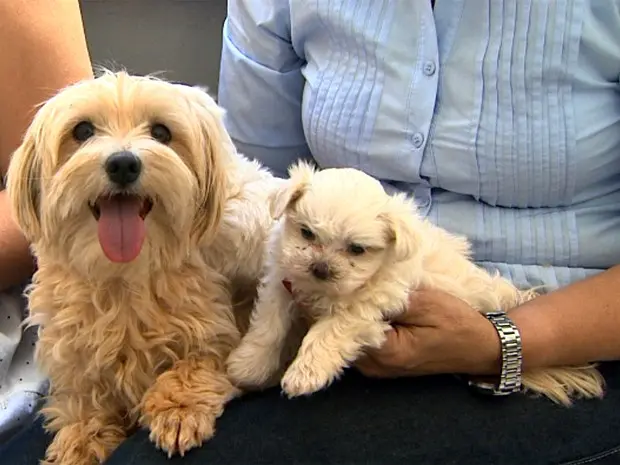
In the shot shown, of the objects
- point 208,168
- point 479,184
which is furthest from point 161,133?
point 479,184

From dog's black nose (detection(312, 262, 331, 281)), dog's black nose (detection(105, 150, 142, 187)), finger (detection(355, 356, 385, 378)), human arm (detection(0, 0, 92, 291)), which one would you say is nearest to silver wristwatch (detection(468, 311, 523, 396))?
finger (detection(355, 356, 385, 378))

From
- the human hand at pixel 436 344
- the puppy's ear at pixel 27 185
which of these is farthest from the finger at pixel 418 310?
the puppy's ear at pixel 27 185

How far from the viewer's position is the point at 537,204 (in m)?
1.14

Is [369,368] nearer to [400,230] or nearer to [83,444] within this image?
[400,230]

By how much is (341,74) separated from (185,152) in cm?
29

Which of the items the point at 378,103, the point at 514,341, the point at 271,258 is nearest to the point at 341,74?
the point at 378,103

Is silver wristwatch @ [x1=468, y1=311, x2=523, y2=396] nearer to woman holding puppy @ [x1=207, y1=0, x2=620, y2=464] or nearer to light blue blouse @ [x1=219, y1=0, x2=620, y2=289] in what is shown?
woman holding puppy @ [x1=207, y1=0, x2=620, y2=464]

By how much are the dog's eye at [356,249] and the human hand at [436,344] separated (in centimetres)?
11

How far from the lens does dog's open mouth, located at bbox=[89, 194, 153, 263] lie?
3.06 ft

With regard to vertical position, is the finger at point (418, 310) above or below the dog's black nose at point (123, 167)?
below

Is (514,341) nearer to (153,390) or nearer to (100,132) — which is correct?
(153,390)

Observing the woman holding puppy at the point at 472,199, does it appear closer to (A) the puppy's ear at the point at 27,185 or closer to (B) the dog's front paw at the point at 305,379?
(B) the dog's front paw at the point at 305,379

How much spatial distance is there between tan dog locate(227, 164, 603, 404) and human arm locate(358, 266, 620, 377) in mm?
24

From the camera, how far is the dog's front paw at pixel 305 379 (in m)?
0.96
